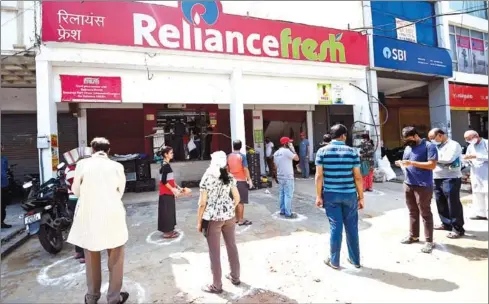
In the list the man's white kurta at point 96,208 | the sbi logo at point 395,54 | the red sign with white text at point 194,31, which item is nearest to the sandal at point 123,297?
the man's white kurta at point 96,208

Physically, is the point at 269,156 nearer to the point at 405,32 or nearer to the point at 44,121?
the point at 44,121

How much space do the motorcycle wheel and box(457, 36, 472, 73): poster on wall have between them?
17083mm

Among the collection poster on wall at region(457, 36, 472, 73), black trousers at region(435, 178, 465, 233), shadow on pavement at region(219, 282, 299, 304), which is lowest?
shadow on pavement at region(219, 282, 299, 304)

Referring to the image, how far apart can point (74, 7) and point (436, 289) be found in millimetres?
8933

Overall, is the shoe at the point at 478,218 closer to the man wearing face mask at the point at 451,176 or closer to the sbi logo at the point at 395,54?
the man wearing face mask at the point at 451,176

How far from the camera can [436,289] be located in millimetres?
3023

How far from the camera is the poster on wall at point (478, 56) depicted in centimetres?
1463

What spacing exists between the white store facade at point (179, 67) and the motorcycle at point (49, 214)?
2337 millimetres

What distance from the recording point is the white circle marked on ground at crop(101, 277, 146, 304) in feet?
10.3

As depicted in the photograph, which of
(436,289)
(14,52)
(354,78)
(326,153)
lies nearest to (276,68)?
(354,78)

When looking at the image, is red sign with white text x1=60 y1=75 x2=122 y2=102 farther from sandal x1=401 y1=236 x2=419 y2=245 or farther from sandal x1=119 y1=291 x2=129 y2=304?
sandal x1=401 y1=236 x2=419 y2=245

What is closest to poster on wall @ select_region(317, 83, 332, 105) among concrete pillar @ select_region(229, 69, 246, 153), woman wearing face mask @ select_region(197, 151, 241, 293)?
concrete pillar @ select_region(229, 69, 246, 153)

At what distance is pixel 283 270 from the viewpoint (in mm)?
3674

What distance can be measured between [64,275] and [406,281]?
13.9ft
